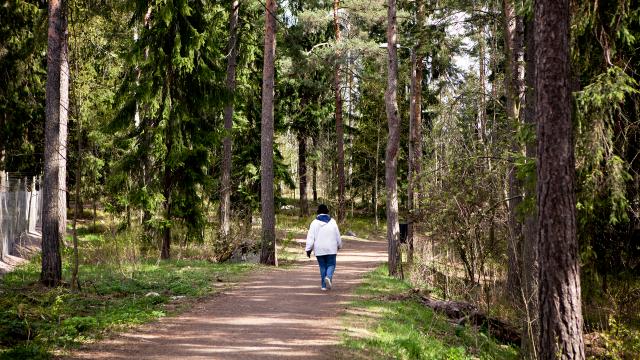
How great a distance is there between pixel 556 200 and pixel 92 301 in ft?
26.3

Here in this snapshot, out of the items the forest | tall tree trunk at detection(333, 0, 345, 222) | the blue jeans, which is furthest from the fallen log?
tall tree trunk at detection(333, 0, 345, 222)

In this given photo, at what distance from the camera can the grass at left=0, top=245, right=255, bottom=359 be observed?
755 cm

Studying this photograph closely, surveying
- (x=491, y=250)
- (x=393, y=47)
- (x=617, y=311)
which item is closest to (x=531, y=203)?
(x=617, y=311)

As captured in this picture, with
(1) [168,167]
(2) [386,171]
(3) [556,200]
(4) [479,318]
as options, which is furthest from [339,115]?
(3) [556,200]

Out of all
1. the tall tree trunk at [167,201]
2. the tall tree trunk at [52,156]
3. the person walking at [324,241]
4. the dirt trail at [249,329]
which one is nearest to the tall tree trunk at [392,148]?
the dirt trail at [249,329]

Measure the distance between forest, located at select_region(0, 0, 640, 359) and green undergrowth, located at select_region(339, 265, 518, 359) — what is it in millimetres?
67

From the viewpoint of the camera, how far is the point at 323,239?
12.2 m

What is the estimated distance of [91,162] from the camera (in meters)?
29.6

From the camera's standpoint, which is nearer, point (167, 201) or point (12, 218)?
point (167, 201)

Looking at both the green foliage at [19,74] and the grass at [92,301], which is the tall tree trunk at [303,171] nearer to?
the green foliage at [19,74]

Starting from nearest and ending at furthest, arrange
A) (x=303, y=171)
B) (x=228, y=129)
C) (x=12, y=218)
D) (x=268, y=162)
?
(x=268, y=162) → (x=12, y=218) → (x=228, y=129) → (x=303, y=171)

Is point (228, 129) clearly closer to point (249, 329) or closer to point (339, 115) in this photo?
point (249, 329)

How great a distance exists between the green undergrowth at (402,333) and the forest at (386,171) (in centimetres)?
7

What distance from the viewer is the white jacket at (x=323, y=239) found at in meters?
12.2
